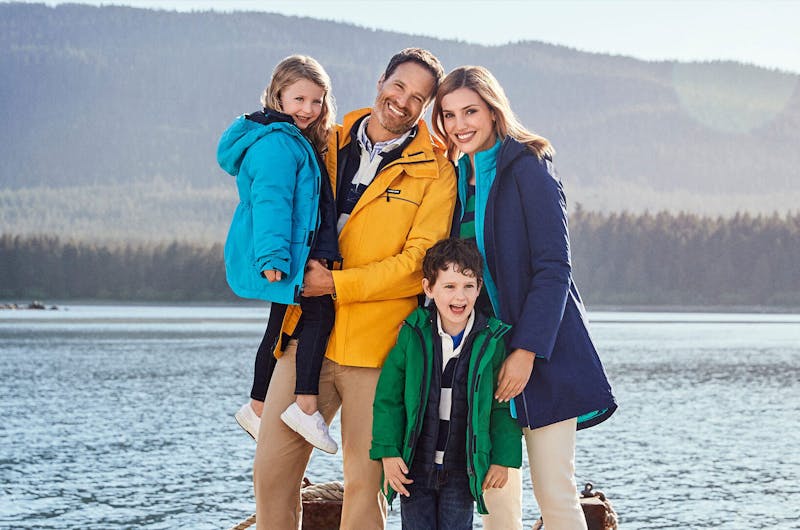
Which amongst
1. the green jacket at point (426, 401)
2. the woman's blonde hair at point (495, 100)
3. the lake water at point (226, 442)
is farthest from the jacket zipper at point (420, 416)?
the lake water at point (226, 442)

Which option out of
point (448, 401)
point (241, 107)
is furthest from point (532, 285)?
point (241, 107)

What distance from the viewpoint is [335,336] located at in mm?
3348

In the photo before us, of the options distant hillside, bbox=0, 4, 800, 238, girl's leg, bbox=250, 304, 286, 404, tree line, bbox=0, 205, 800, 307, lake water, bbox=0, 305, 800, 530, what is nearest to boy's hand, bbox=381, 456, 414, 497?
girl's leg, bbox=250, 304, 286, 404

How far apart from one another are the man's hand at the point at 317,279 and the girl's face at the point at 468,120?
0.58m

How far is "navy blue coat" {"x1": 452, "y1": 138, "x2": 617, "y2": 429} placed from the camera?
3113 millimetres

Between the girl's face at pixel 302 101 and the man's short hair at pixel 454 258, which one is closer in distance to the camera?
the man's short hair at pixel 454 258

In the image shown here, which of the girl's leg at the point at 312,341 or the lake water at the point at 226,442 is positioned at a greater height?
the girl's leg at the point at 312,341

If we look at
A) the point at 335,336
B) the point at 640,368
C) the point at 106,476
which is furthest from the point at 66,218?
the point at 335,336

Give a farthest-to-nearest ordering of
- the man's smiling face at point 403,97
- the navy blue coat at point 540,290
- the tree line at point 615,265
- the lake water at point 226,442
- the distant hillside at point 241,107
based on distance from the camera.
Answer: the distant hillside at point 241,107 < the tree line at point 615,265 < the lake water at point 226,442 < the man's smiling face at point 403,97 < the navy blue coat at point 540,290

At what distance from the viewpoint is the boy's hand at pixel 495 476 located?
3186 millimetres

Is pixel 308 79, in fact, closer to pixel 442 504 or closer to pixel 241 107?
pixel 442 504

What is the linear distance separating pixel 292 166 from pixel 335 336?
0.56 metres

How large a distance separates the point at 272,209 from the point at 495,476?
3.47 feet

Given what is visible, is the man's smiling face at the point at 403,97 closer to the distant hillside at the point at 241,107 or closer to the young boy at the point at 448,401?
the young boy at the point at 448,401
